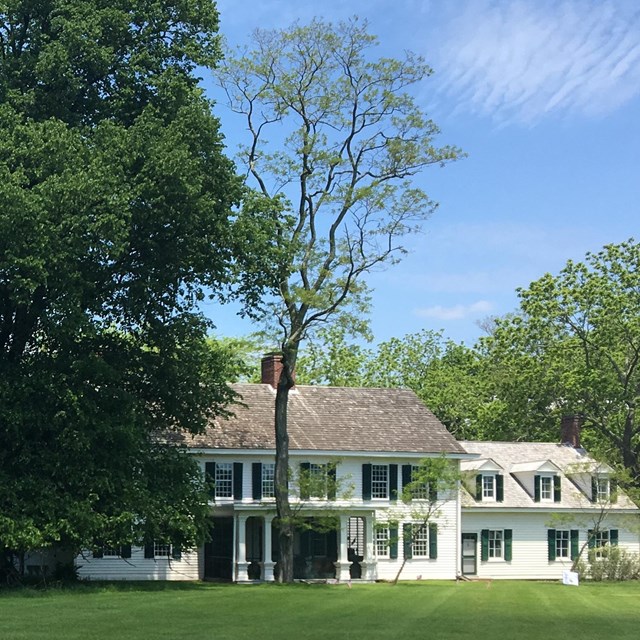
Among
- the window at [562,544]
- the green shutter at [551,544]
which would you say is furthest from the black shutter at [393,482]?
the window at [562,544]

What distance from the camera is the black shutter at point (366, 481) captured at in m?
39.8

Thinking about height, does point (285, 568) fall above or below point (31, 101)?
below

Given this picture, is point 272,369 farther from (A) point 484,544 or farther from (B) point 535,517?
(B) point 535,517

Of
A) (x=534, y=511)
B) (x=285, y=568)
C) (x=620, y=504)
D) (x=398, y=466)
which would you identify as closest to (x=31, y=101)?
(x=285, y=568)

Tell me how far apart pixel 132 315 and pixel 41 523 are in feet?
19.9

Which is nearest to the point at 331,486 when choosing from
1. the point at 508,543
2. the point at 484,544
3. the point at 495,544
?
the point at 484,544

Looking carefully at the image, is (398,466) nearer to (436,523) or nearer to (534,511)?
(436,523)

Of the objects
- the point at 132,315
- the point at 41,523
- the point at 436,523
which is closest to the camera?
the point at 41,523

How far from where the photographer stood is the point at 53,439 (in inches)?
1069

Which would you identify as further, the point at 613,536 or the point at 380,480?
the point at 613,536

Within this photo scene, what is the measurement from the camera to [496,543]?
43.6 metres

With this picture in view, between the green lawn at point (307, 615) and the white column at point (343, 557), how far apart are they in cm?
1062

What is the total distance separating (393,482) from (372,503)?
7.71 feet

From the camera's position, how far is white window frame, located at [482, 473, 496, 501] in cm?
4362
